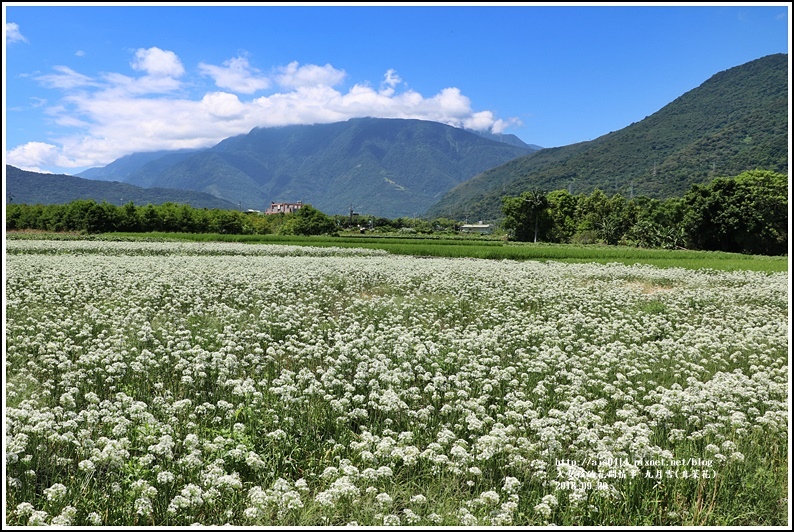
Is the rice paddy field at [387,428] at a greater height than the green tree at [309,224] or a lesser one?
lesser

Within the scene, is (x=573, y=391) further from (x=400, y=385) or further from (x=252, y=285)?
(x=252, y=285)

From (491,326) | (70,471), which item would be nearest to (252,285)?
(491,326)

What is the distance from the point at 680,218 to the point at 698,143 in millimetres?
87789

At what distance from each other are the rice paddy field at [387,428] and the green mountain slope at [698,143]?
103m

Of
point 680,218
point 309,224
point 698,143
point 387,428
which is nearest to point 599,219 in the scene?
point 680,218

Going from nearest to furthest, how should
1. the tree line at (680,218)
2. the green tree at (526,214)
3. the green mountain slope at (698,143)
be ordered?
Answer: 1. the tree line at (680,218)
2. the green tree at (526,214)
3. the green mountain slope at (698,143)

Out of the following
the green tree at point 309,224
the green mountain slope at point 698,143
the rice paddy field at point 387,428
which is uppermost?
the green mountain slope at point 698,143

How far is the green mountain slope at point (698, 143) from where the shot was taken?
376ft

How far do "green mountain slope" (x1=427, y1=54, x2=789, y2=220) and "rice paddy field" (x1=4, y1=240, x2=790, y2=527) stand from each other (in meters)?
103

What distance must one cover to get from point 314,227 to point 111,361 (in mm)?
86449

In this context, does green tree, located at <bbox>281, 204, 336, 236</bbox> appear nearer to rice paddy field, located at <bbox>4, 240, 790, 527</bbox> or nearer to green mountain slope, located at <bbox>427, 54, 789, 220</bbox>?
green mountain slope, located at <bbox>427, 54, 789, 220</bbox>

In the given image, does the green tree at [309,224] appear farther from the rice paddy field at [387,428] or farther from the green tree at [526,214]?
the rice paddy field at [387,428]

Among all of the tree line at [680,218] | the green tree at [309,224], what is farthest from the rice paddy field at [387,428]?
the green tree at [309,224]

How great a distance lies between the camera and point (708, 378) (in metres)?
8.02
